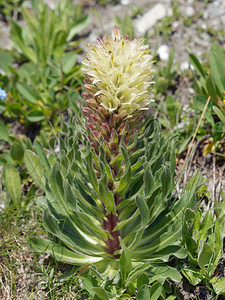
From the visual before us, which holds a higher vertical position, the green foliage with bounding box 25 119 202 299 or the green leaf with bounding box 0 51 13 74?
the green leaf with bounding box 0 51 13 74

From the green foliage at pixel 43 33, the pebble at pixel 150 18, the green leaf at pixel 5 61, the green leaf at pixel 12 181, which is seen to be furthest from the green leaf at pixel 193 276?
the pebble at pixel 150 18

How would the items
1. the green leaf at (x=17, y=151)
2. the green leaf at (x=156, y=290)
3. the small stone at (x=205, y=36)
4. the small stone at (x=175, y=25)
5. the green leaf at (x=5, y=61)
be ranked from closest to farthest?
the green leaf at (x=156, y=290)
the green leaf at (x=17, y=151)
the green leaf at (x=5, y=61)
the small stone at (x=205, y=36)
the small stone at (x=175, y=25)

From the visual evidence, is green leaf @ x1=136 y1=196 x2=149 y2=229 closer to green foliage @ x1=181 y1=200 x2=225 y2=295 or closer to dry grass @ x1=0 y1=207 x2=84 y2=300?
green foliage @ x1=181 y1=200 x2=225 y2=295

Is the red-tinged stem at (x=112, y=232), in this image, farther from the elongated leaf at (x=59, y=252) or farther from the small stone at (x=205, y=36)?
the small stone at (x=205, y=36)

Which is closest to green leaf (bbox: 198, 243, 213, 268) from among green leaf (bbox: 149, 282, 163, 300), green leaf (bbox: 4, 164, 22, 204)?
green leaf (bbox: 149, 282, 163, 300)

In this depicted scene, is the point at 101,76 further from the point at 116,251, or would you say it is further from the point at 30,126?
the point at 30,126

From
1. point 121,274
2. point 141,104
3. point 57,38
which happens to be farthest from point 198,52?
point 121,274

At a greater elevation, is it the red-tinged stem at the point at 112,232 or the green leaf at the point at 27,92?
the green leaf at the point at 27,92
